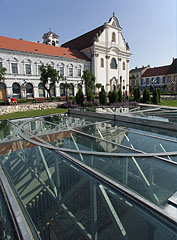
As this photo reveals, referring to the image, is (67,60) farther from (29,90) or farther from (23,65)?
(29,90)

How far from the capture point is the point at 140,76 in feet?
214

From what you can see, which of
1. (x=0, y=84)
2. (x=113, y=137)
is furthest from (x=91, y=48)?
(x=113, y=137)

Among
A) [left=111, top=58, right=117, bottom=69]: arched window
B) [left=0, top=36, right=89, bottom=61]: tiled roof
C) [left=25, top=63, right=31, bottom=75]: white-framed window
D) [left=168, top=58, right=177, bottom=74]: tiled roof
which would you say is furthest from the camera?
[left=168, top=58, right=177, bottom=74]: tiled roof

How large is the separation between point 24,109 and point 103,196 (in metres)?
17.9

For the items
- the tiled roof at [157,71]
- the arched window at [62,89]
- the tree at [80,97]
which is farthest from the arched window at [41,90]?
the tiled roof at [157,71]

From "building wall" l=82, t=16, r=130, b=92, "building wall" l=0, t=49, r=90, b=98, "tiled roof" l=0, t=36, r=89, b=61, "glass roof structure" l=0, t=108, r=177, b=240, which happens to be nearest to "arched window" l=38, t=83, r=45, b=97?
"building wall" l=0, t=49, r=90, b=98

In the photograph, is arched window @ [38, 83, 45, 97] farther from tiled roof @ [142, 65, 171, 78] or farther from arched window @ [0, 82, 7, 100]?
tiled roof @ [142, 65, 171, 78]

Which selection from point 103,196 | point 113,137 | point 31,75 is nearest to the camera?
point 103,196

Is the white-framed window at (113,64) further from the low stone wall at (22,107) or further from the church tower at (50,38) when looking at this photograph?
the low stone wall at (22,107)

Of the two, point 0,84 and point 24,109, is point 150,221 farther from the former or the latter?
A: point 0,84

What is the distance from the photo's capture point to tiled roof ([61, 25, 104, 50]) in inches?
1476

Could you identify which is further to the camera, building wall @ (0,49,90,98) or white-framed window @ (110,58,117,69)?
white-framed window @ (110,58,117,69)

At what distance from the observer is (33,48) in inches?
1180

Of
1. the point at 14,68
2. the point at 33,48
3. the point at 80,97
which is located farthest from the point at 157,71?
the point at 14,68
